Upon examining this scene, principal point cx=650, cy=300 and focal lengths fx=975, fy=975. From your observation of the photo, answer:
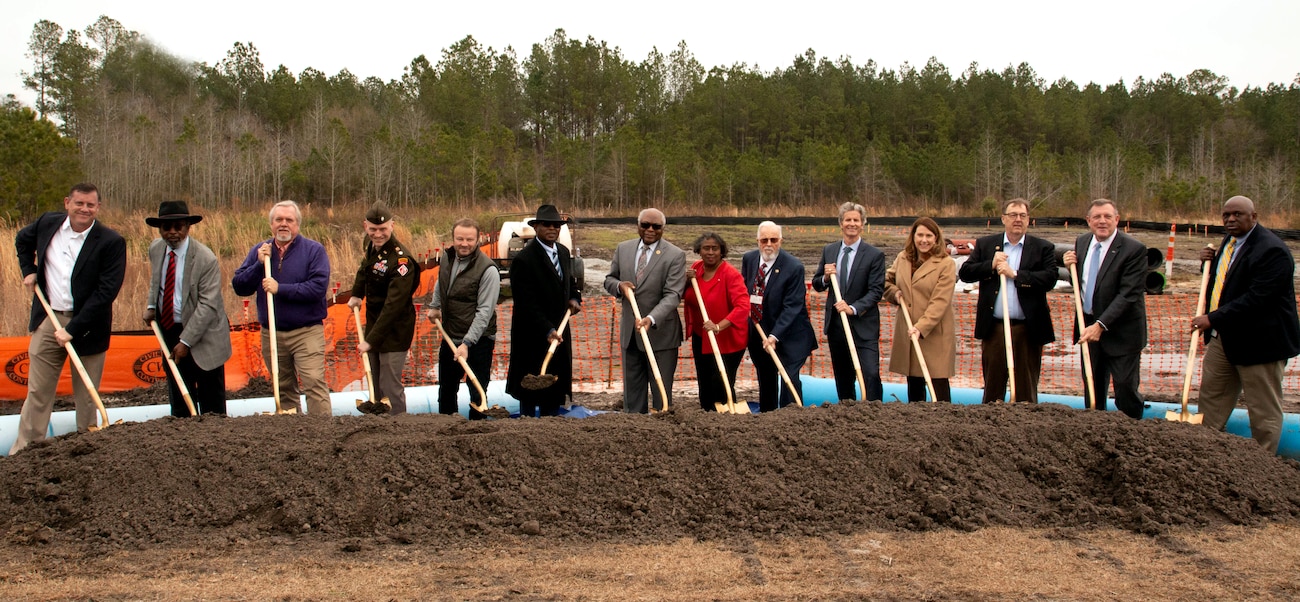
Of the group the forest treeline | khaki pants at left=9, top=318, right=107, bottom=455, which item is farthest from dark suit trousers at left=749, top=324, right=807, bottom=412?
the forest treeline

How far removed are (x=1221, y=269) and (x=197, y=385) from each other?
22.6 ft

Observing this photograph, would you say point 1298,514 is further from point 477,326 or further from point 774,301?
point 477,326

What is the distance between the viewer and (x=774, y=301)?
727 centimetres

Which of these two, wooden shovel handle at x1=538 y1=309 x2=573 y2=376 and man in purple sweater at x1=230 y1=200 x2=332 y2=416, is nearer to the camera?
man in purple sweater at x1=230 y1=200 x2=332 y2=416

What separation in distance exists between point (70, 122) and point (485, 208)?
21.1 m

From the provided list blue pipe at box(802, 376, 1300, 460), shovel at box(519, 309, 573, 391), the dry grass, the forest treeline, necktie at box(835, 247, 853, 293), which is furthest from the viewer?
the forest treeline

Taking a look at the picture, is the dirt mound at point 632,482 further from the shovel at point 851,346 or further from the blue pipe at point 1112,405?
the shovel at point 851,346

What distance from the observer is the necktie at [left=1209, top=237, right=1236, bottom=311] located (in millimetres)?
6285

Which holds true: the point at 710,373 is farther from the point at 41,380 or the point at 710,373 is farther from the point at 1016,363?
the point at 41,380

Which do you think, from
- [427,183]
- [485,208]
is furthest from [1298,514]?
[427,183]

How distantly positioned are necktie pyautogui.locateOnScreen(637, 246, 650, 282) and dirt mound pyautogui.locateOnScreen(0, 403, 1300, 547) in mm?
1826

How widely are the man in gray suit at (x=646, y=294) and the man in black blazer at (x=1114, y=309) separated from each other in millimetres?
2751

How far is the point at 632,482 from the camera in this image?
5090mm

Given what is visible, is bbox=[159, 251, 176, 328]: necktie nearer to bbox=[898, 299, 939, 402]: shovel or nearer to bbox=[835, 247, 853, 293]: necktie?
bbox=[835, 247, 853, 293]: necktie
